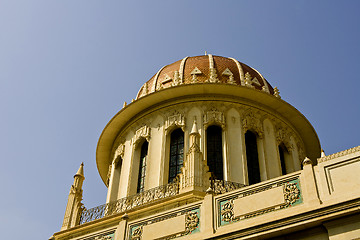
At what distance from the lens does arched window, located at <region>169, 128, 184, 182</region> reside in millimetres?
19344

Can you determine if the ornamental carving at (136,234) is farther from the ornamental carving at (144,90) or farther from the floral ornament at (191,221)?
the ornamental carving at (144,90)

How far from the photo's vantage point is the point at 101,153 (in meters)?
24.0

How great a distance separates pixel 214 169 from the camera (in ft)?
62.6

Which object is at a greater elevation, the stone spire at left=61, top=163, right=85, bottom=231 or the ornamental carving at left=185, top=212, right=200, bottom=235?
the stone spire at left=61, top=163, right=85, bottom=231

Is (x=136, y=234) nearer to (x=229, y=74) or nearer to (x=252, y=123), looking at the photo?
(x=252, y=123)

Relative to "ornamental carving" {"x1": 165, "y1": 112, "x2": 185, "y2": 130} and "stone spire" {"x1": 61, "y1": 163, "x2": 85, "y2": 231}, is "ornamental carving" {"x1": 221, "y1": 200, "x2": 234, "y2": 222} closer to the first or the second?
"stone spire" {"x1": 61, "y1": 163, "x2": 85, "y2": 231}

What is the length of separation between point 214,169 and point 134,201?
3.55 m

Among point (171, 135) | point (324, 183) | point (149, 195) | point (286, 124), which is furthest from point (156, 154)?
point (324, 183)

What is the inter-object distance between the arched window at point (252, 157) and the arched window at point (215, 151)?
130cm

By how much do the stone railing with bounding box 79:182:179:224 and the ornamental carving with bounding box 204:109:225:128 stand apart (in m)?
4.20

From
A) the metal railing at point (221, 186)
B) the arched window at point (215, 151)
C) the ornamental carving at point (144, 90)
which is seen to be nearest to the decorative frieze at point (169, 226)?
the metal railing at point (221, 186)

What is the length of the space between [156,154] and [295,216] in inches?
435

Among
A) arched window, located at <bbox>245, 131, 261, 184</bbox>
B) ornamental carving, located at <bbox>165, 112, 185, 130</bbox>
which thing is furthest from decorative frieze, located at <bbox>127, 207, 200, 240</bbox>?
ornamental carving, located at <bbox>165, 112, 185, 130</bbox>

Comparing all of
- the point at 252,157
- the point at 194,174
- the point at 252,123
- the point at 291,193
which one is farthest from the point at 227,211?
the point at 252,123
